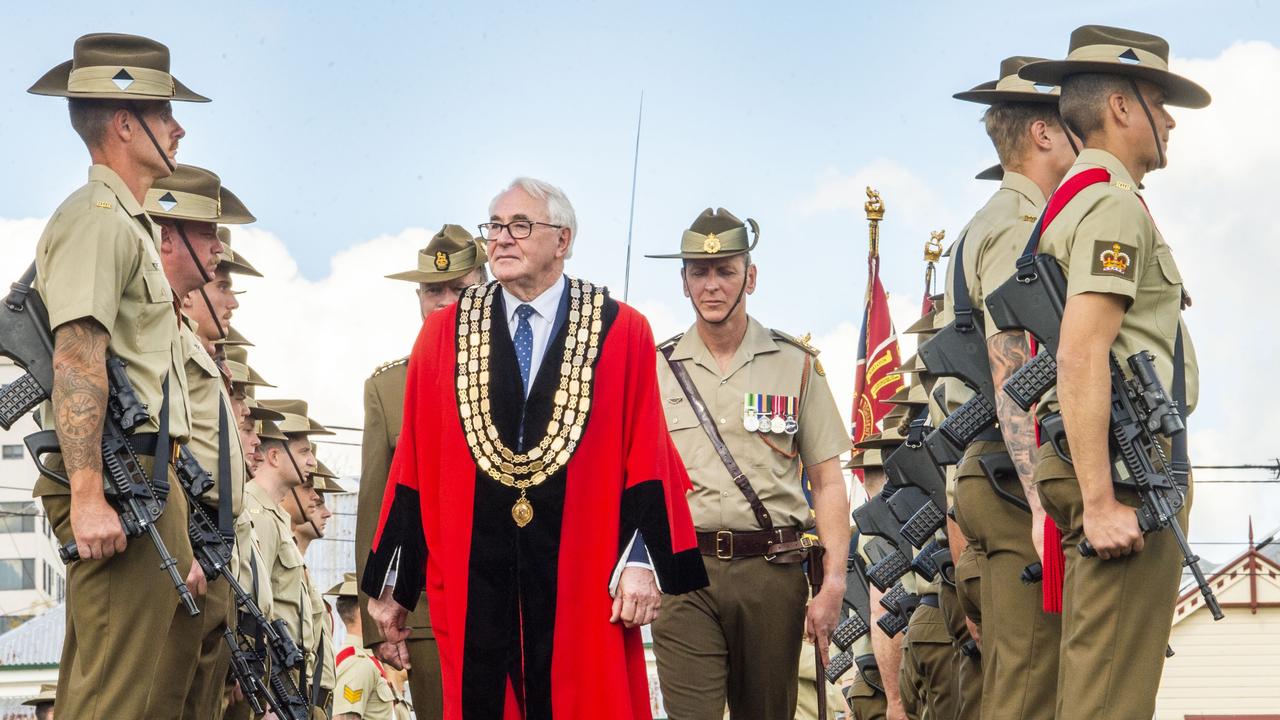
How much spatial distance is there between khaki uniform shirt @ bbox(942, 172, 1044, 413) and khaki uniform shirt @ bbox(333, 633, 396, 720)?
9.58 m

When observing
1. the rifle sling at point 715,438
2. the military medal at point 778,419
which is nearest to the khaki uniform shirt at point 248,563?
the rifle sling at point 715,438

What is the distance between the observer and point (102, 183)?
7.10 metres

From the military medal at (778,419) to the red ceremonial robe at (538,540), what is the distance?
2501 mm

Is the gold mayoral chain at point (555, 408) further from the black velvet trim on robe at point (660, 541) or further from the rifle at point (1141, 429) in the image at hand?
the rifle at point (1141, 429)

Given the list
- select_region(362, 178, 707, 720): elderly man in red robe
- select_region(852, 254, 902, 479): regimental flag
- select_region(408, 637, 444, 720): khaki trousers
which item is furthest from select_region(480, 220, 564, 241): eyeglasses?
select_region(852, 254, 902, 479): regimental flag

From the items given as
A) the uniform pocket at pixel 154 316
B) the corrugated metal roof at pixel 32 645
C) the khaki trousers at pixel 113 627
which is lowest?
the corrugated metal roof at pixel 32 645

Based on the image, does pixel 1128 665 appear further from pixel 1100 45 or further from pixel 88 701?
pixel 88 701

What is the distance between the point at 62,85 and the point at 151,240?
2.89ft

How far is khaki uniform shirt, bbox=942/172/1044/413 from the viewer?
7.29 metres

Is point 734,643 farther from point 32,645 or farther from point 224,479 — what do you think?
point 32,645

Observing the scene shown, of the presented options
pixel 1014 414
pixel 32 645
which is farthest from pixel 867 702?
pixel 32 645

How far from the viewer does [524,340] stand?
692 centimetres

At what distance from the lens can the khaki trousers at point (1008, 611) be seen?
6574 millimetres

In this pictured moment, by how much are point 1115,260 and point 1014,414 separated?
941 millimetres
